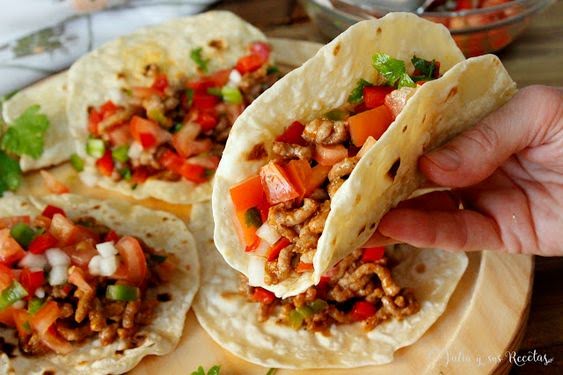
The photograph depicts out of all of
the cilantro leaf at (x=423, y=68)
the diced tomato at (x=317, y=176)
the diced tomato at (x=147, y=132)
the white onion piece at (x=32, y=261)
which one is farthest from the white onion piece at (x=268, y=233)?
the diced tomato at (x=147, y=132)

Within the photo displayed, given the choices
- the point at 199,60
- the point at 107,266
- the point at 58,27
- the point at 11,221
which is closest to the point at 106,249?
the point at 107,266

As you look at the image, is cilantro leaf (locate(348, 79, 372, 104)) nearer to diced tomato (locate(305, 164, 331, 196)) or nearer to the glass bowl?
diced tomato (locate(305, 164, 331, 196))

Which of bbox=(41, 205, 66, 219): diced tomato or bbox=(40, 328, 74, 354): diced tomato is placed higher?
bbox=(41, 205, 66, 219): diced tomato

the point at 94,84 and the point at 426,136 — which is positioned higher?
the point at 426,136

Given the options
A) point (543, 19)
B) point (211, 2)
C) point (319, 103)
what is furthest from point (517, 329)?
point (211, 2)

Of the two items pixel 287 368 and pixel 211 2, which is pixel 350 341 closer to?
pixel 287 368

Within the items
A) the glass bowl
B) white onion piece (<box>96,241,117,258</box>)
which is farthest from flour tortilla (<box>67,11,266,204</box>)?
white onion piece (<box>96,241,117,258</box>)
